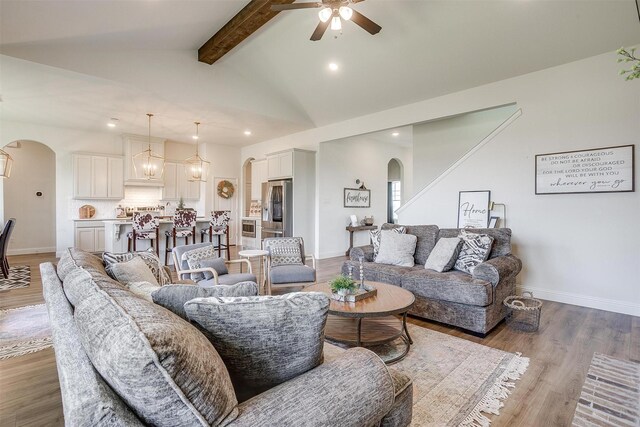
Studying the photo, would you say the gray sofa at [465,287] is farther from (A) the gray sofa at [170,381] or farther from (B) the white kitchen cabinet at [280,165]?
(B) the white kitchen cabinet at [280,165]

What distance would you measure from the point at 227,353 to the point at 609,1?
465 cm

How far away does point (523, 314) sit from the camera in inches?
128

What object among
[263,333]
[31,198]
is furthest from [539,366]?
[31,198]

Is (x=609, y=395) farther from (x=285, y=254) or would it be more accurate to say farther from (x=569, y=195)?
Answer: (x=285, y=254)

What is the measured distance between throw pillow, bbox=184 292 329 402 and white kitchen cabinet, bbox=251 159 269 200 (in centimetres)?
684

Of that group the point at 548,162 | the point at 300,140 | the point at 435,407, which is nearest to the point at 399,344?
the point at 435,407

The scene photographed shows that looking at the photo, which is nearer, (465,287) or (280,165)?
(465,287)

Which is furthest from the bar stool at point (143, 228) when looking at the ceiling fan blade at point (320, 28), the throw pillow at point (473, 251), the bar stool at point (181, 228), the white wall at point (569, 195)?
the white wall at point (569, 195)

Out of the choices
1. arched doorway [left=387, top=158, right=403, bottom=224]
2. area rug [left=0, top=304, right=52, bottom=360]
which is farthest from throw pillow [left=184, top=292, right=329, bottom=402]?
arched doorway [left=387, top=158, right=403, bottom=224]

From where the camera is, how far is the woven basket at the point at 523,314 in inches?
122

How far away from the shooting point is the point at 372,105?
18.9 ft

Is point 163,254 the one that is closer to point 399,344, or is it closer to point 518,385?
point 399,344

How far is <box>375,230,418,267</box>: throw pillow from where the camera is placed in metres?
3.92

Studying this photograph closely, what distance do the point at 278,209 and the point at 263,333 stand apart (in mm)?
6190
